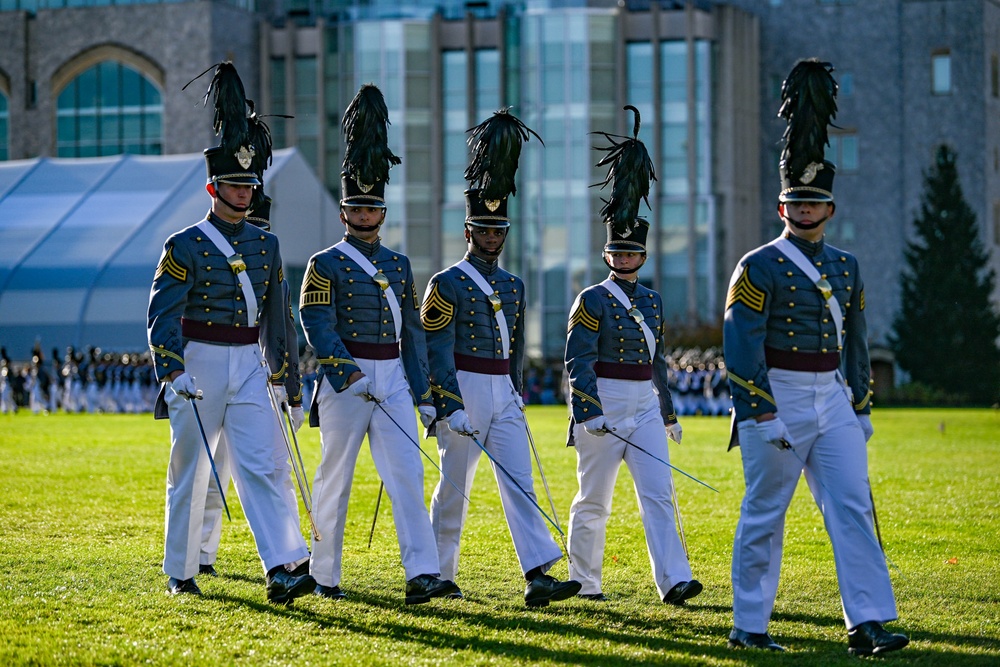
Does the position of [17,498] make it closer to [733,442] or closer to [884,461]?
[733,442]

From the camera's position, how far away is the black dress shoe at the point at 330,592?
9.73 meters

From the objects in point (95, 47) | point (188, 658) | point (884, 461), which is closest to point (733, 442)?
point (188, 658)

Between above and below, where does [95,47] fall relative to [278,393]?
above

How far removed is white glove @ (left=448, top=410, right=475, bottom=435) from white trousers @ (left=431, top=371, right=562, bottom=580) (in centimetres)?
29

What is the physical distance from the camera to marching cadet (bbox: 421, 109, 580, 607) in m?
9.87

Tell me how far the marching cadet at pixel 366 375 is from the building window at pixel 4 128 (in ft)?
193

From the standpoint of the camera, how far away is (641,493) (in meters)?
9.98

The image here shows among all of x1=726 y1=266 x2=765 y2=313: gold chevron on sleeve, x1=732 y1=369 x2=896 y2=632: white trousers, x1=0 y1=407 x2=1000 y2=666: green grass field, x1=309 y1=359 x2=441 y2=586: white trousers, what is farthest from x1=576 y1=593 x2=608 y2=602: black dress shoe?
x1=726 y1=266 x2=765 y2=313: gold chevron on sleeve

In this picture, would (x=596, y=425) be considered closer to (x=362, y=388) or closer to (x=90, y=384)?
(x=362, y=388)

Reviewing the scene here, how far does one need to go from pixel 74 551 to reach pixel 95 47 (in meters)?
54.7

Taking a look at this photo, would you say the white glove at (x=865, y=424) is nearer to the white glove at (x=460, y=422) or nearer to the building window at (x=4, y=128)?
the white glove at (x=460, y=422)

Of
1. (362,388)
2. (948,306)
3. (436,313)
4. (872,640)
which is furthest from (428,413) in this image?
(948,306)

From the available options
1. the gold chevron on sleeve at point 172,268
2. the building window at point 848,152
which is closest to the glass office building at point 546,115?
the building window at point 848,152

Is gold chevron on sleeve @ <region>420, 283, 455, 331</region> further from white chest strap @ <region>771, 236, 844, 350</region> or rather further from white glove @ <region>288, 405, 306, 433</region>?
white chest strap @ <region>771, 236, 844, 350</region>
